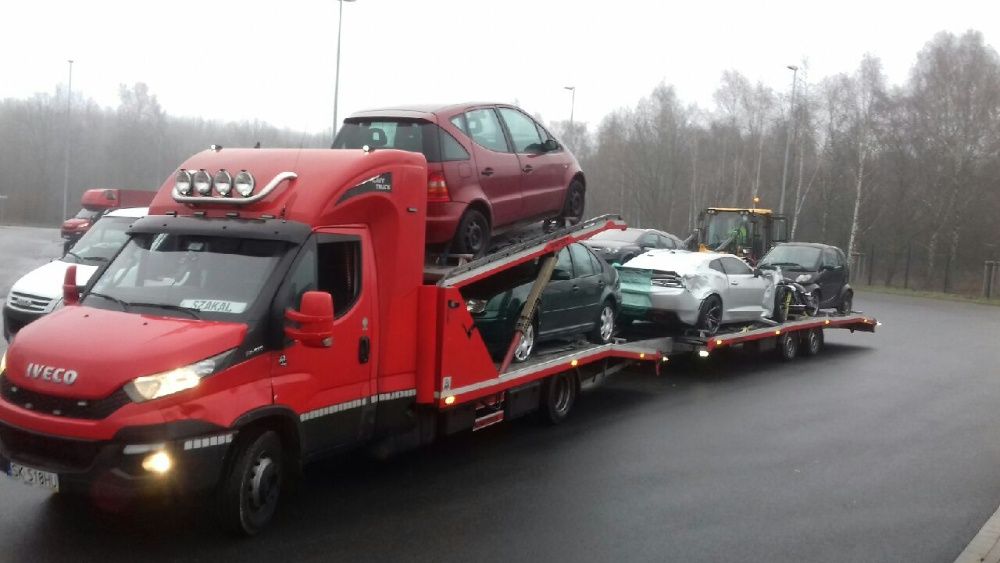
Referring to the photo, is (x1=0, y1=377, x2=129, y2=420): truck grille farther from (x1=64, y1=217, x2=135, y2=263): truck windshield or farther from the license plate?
(x1=64, y1=217, x2=135, y2=263): truck windshield

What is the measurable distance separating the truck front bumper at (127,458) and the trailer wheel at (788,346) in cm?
1265

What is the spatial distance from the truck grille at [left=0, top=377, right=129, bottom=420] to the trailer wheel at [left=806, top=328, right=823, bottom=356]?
1443 cm

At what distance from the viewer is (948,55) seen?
45875mm

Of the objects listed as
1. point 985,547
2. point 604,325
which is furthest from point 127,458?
point 604,325

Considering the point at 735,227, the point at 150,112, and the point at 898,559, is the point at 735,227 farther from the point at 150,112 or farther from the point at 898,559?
the point at 150,112

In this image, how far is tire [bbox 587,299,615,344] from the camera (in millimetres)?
11391

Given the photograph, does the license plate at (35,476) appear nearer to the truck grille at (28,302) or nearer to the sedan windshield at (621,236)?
the truck grille at (28,302)

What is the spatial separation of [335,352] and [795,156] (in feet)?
167

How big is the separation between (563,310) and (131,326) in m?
5.76

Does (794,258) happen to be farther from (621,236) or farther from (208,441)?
(208,441)

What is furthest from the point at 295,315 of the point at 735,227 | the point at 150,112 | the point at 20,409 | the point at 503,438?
the point at 150,112

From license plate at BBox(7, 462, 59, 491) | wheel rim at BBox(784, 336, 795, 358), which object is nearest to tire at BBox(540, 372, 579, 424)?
license plate at BBox(7, 462, 59, 491)

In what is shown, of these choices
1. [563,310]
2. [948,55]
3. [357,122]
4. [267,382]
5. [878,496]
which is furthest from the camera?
[948,55]

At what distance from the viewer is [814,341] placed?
17.5 metres
